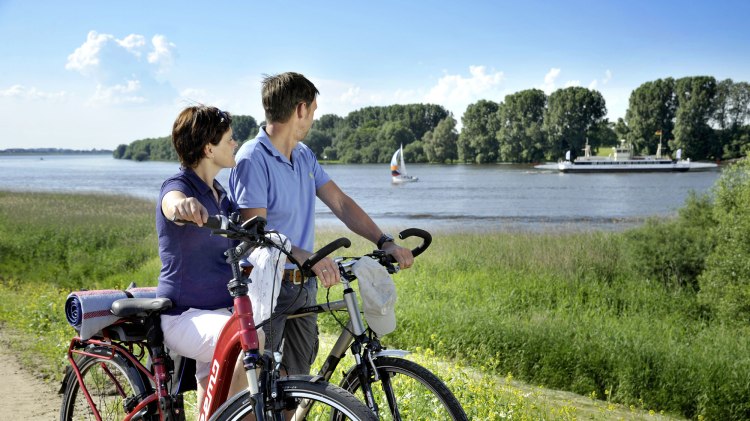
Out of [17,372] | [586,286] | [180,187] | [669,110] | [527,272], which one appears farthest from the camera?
[669,110]

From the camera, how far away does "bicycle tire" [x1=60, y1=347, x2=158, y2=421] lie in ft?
9.20

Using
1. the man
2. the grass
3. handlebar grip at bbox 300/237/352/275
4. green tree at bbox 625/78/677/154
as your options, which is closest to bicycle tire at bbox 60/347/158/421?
the man

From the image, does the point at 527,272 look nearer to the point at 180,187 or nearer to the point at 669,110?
the point at 180,187

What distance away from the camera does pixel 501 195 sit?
51844 millimetres

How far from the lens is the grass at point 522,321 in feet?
20.1

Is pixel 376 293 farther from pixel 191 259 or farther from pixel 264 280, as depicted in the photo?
pixel 191 259

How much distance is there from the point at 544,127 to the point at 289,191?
78.9 m

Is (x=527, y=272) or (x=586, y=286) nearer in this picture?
(x=586, y=286)

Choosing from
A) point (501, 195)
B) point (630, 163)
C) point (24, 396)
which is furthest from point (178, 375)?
point (630, 163)

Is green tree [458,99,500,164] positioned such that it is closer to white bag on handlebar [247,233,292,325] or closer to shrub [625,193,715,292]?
shrub [625,193,715,292]

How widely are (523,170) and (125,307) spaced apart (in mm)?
79298

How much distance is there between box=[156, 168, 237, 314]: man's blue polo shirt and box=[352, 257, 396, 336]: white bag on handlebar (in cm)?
57

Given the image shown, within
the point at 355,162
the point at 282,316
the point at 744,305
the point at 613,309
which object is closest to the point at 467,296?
the point at 613,309

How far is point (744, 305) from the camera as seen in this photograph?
11203 millimetres
